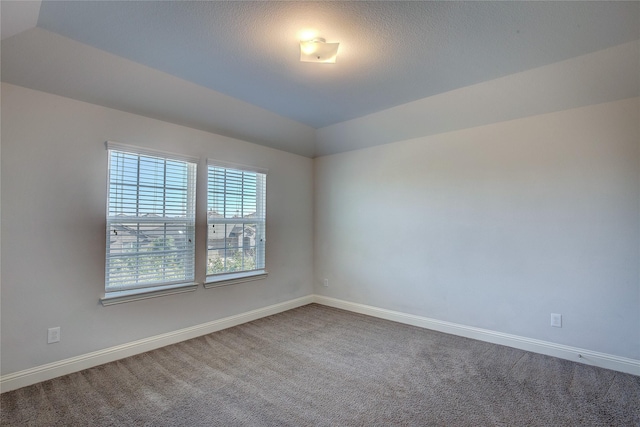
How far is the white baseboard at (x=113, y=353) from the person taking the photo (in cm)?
234

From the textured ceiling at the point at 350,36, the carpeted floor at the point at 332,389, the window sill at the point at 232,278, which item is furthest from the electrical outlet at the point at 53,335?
the textured ceiling at the point at 350,36

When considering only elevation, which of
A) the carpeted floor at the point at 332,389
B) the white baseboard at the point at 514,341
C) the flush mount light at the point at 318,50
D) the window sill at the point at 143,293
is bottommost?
the carpeted floor at the point at 332,389

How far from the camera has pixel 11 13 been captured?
179cm

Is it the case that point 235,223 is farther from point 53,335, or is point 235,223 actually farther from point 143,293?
point 53,335

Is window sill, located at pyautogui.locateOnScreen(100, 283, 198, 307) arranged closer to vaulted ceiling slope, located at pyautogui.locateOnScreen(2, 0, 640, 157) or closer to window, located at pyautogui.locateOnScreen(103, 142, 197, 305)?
window, located at pyautogui.locateOnScreen(103, 142, 197, 305)

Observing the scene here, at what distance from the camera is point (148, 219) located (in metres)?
3.07

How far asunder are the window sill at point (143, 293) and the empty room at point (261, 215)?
22 millimetres

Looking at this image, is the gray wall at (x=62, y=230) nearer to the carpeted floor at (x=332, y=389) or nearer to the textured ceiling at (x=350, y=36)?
the carpeted floor at (x=332, y=389)

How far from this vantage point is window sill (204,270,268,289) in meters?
3.56

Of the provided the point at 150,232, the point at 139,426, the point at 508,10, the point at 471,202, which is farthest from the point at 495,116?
the point at 139,426

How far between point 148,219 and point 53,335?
3.90 ft

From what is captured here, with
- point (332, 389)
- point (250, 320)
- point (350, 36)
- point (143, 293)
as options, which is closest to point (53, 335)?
point (143, 293)

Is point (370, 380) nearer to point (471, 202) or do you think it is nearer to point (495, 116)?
point (471, 202)

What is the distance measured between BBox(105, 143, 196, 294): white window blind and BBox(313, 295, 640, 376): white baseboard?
249 cm
